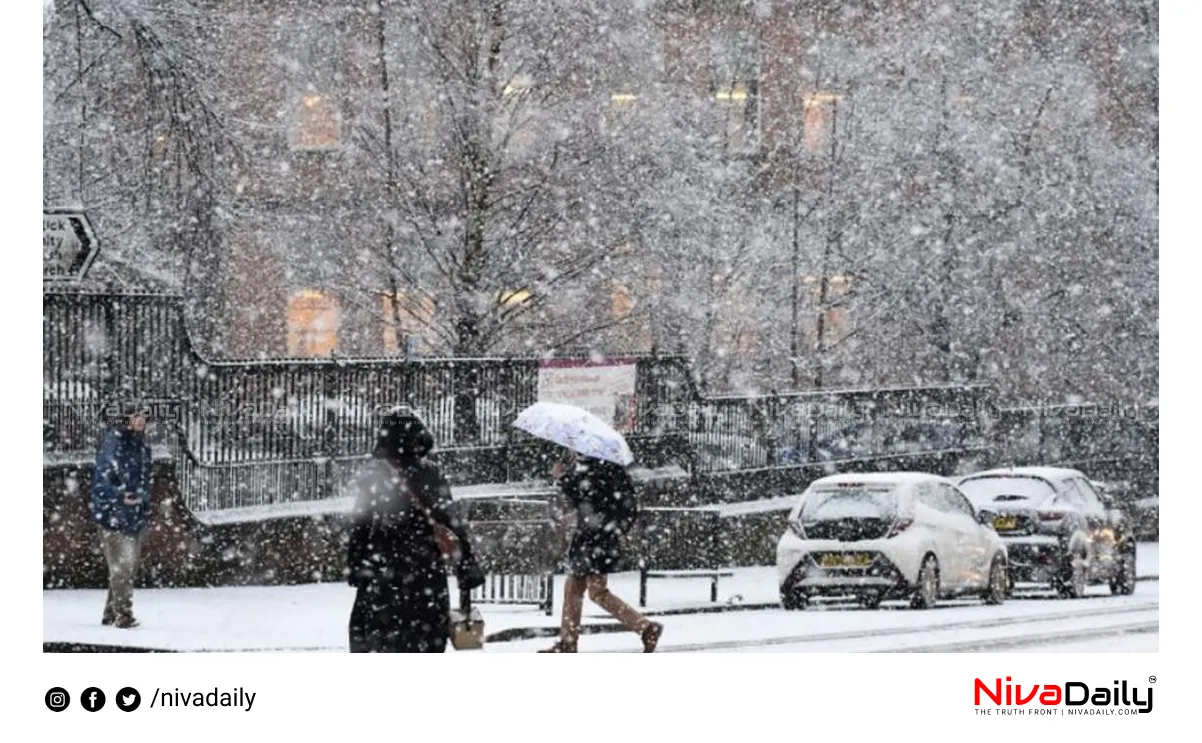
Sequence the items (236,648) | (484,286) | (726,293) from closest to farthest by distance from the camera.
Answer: (236,648) → (484,286) → (726,293)

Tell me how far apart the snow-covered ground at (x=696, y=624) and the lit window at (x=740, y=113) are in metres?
6.76

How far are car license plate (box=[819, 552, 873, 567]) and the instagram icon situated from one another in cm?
753

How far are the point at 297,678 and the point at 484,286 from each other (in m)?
10.5

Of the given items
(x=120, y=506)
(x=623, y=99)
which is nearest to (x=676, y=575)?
(x=120, y=506)

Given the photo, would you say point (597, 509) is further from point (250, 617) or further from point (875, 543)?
point (875, 543)

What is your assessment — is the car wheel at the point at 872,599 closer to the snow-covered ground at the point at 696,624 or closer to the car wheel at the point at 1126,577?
the snow-covered ground at the point at 696,624

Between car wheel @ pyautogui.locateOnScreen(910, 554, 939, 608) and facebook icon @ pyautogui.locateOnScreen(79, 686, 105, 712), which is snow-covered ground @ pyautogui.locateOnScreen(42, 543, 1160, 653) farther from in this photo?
facebook icon @ pyautogui.locateOnScreen(79, 686, 105, 712)

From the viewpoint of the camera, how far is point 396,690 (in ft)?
34.1

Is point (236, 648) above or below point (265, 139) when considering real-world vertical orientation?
below

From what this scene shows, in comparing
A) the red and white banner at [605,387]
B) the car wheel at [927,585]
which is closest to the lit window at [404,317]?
the red and white banner at [605,387]

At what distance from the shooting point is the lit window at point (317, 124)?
2083cm

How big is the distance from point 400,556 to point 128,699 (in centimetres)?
209

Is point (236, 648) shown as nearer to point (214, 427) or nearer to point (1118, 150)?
point (214, 427)
